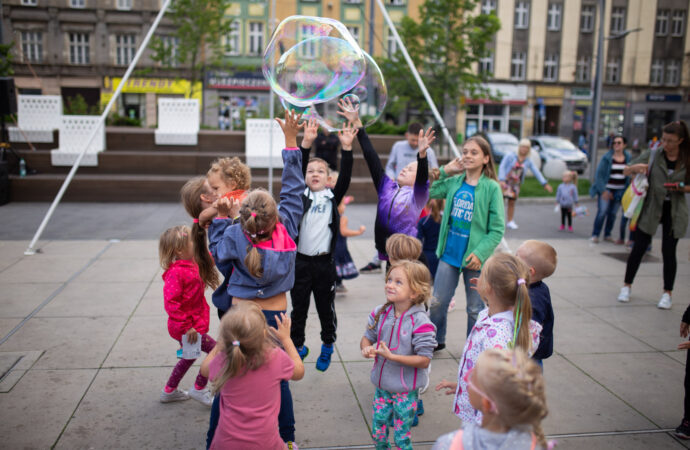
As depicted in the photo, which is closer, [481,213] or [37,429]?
[37,429]

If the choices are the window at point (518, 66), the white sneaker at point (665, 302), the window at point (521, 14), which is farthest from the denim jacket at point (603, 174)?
the window at point (521, 14)

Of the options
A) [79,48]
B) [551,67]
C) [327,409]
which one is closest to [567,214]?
[327,409]

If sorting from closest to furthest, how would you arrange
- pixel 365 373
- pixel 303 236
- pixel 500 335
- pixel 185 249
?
pixel 500 335 → pixel 185 249 → pixel 303 236 → pixel 365 373

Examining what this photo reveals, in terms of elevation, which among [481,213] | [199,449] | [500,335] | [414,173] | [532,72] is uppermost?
[532,72]

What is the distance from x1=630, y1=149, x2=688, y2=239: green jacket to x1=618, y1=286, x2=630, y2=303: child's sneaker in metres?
0.77

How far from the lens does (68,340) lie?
4656 millimetres

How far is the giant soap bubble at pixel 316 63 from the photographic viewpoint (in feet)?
14.2

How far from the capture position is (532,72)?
41.5m

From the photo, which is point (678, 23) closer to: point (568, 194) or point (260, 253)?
point (568, 194)

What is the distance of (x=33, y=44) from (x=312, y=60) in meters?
39.8

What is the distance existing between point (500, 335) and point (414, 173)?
1.82m

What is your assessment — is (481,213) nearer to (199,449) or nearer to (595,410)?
(595,410)

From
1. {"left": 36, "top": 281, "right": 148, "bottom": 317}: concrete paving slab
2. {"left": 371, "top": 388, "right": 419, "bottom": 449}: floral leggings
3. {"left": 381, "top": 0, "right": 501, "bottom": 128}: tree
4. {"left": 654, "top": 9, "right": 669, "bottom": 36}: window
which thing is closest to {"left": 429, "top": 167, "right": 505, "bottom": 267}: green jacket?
{"left": 371, "top": 388, "right": 419, "bottom": 449}: floral leggings

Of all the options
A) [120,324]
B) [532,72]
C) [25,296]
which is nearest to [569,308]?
[120,324]
